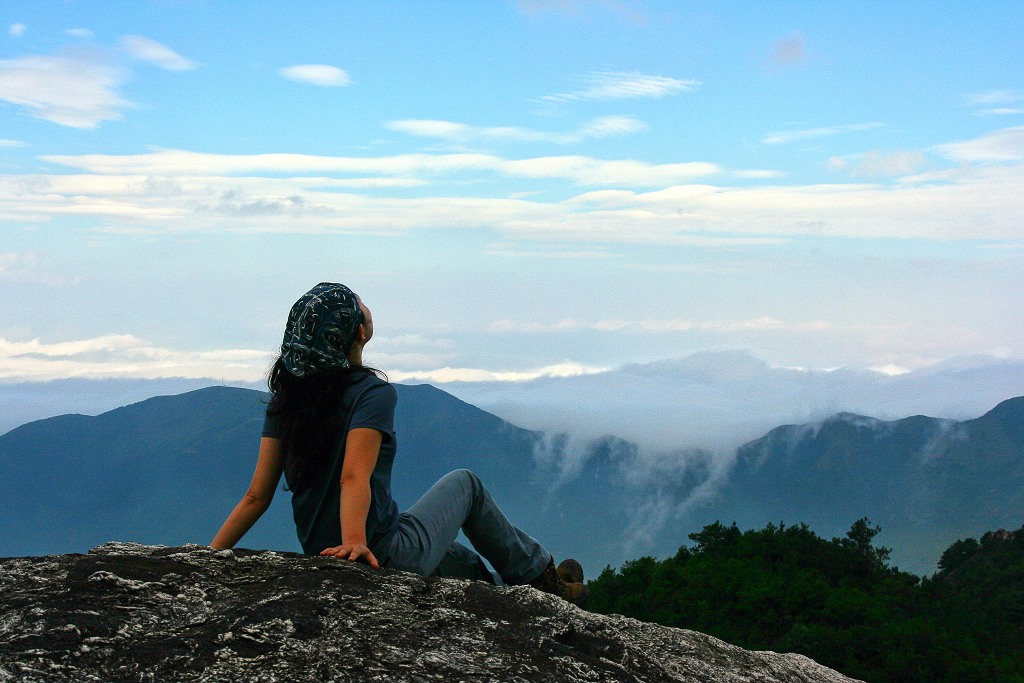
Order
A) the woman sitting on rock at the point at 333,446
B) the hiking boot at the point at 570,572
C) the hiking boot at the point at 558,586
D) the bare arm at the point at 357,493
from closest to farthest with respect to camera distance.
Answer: the bare arm at the point at 357,493
the woman sitting on rock at the point at 333,446
the hiking boot at the point at 558,586
the hiking boot at the point at 570,572

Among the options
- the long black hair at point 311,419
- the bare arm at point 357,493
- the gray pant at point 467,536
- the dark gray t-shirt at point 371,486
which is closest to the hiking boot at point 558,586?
the gray pant at point 467,536

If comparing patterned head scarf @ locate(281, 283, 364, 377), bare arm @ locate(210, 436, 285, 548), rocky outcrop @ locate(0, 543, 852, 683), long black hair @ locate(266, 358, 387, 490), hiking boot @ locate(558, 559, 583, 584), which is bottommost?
hiking boot @ locate(558, 559, 583, 584)

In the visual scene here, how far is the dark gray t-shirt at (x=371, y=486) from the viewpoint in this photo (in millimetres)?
5738

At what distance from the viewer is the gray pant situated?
609 centimetres

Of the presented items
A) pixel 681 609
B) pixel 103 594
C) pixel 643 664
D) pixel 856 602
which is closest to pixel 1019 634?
pixel 856 602

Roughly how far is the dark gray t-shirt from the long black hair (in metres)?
0.04

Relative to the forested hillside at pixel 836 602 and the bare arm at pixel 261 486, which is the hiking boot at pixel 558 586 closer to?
the bare arm at pixel 261 486

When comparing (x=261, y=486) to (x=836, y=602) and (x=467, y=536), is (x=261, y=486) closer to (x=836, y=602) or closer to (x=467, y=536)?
(x=467, y=536)

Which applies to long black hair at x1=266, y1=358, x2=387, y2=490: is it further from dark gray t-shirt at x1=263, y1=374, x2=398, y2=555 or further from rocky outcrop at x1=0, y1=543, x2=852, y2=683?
rocky outcrop at x1=0, y1=543, x2=852, y2=683

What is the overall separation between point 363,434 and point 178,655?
1.72 meters

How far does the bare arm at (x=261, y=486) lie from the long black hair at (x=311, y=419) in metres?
0.08

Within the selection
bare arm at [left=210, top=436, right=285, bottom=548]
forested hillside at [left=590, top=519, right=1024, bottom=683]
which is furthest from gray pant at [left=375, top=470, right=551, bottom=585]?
forested hillside at [left=590, top=519, right=1024, bottom=683]

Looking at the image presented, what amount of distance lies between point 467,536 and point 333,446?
1.33 m

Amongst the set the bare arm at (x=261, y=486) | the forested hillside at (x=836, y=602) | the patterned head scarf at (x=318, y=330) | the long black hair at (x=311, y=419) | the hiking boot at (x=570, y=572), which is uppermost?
the patterned head scarf at (x=318, y=330)
